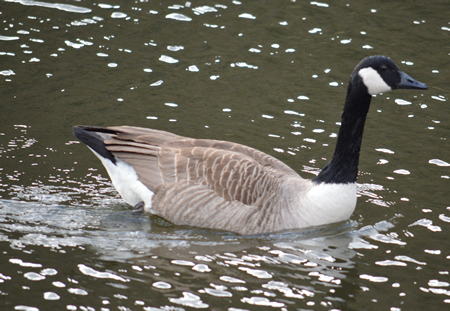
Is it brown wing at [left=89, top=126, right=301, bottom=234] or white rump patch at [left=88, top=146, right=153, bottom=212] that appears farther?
white rump patch at [left=88, top=146, right=153, bottom=212]

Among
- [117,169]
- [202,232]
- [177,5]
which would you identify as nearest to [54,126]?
[117,169]

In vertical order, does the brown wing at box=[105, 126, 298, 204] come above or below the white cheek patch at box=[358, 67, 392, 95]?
below

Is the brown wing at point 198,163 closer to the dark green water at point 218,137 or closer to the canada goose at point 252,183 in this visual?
the canada goose at point 252,183

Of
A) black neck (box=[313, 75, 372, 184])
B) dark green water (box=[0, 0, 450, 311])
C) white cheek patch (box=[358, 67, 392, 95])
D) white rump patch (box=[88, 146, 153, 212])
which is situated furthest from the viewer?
white rump patch (box=[88, 146, 153, 212])

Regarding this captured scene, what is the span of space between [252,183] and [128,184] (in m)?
1.77

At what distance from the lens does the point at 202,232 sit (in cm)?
759

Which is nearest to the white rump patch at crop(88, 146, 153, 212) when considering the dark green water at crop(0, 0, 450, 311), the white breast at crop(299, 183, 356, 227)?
the dark green water at crop(0, 0, 450, 311)

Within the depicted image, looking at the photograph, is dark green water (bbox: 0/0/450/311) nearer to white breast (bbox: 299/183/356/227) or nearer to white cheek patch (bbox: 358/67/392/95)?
white breast (bbox: 299/183/356/227)

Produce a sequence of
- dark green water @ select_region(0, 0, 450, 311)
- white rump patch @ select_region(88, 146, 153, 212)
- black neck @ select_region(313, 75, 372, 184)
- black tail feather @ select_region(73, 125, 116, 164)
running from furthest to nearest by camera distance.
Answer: black tail feather @ select_region(73, 125, 116, 164)
white rump patch @ select_region(88, 146, 153, 212)
black neck @ select_region(313, 75, 372, 184)
dark green water @ select_region(0, 0, 450, 311)

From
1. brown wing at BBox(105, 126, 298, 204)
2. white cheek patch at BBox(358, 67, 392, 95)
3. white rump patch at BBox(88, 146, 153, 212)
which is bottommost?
white rump patch at BBox(88, 146, 153, 212)

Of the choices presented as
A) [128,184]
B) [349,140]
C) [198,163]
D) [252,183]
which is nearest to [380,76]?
[349,140]

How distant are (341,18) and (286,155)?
235 inches

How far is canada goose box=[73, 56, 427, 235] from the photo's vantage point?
751 centimetres

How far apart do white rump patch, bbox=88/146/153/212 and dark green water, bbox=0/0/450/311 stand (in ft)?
0.79
